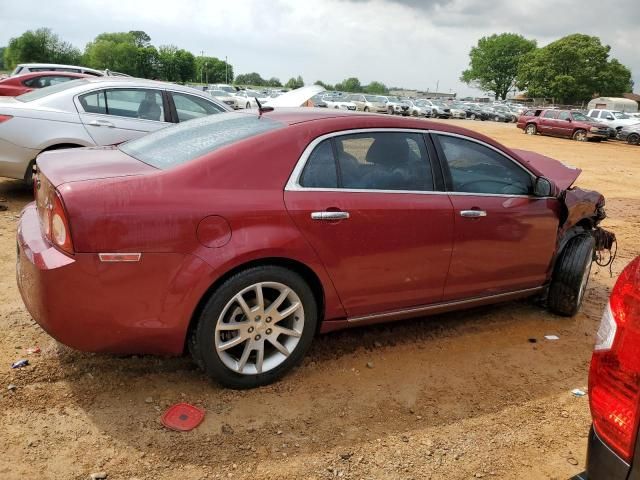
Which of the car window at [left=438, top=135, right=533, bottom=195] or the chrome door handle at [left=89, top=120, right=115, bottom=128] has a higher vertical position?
the car window at [left=438, top=135, right=533, bottom=195]

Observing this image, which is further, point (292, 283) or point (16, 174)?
point (16, 174)

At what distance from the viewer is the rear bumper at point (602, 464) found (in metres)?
1.59

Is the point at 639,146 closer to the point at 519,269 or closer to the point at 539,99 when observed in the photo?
the point at 519,269

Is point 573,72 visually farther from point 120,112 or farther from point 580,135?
point 120,112

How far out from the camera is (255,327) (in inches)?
120

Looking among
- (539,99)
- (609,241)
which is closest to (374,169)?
(609,241)

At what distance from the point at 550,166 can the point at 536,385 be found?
94.0 inches

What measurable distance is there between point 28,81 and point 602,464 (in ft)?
46.4

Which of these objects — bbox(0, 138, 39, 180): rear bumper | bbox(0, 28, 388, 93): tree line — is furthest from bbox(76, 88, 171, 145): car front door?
bbox(0, 28, 388, 93): tree line

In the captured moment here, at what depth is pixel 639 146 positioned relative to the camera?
27.6m

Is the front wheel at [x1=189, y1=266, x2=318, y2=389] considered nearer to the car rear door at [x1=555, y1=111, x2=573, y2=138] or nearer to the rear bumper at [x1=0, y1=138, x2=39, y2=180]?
the rear bumper at [x1=0, y1=138, x2=39, y2=180]

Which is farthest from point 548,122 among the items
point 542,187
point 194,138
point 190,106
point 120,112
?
point 194,138

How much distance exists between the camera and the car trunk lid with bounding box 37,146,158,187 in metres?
2.87

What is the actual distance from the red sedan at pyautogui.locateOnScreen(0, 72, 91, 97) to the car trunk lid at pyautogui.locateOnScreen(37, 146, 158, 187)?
979cm
